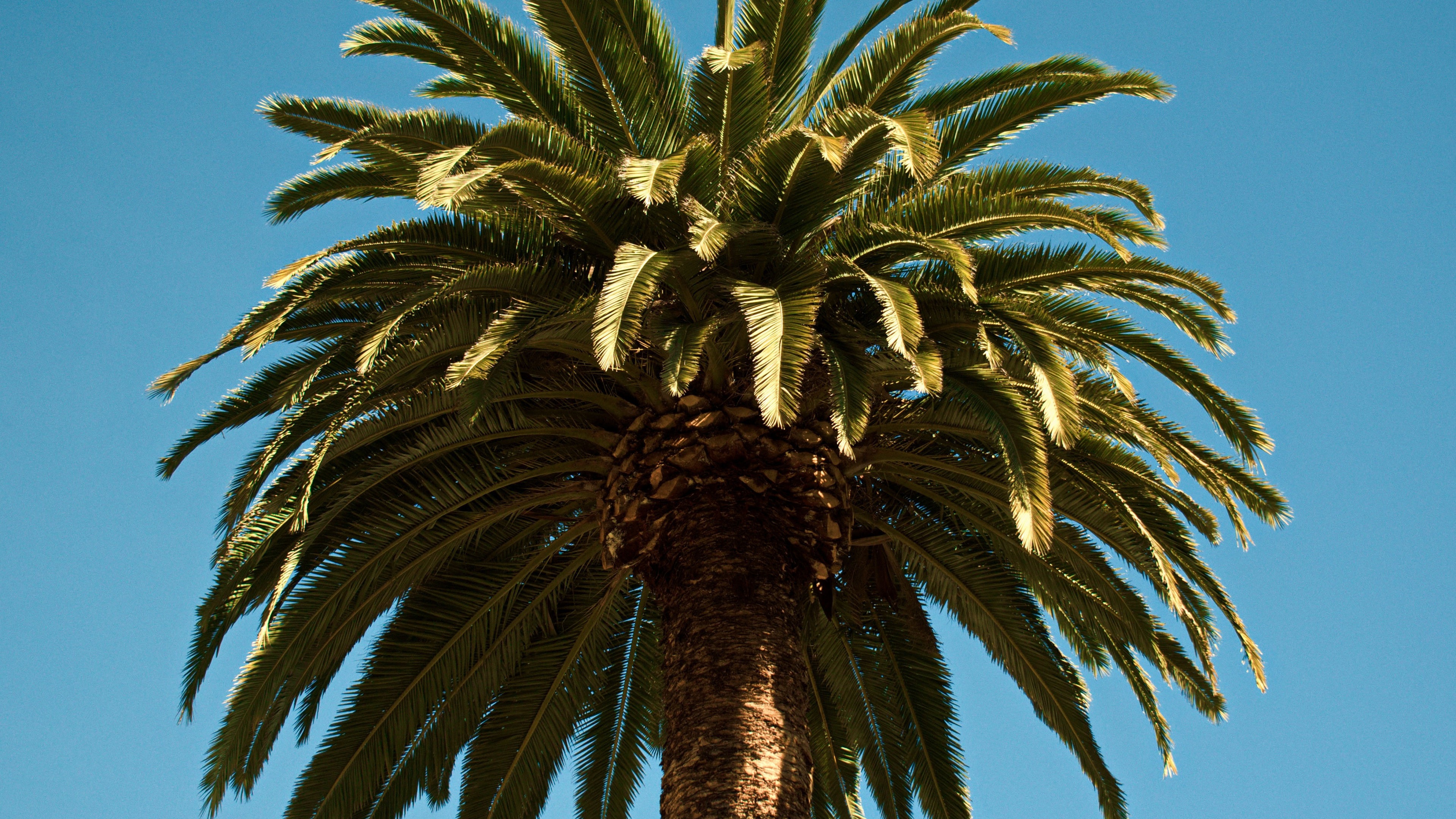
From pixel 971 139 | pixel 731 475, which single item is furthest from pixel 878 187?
pixel 731 475

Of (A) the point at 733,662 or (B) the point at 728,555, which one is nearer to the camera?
(A) the point at 733,662

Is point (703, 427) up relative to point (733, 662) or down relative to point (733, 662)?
up

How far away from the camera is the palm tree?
8.07 m

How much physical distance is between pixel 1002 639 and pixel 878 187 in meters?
3.40

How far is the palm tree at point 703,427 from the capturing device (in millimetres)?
8070

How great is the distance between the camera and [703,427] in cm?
869

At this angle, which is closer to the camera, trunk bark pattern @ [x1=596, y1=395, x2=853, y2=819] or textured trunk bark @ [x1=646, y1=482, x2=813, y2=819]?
textured trunk bark @ [x1=646, y1=482, x2=813, y2=819]

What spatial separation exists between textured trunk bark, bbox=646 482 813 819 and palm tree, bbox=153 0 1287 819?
0.02m

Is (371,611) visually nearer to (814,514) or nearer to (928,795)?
(814,514)

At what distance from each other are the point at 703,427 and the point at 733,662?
1563 millimetres

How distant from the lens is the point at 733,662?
8.03 metres

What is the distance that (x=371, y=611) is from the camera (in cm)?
938

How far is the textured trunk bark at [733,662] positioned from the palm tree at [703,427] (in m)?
0.02

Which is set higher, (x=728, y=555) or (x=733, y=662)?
(x=728, y=555)
